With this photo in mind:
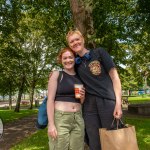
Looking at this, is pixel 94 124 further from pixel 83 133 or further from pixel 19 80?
pixel 19 80

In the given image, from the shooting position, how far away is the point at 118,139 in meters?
4.68

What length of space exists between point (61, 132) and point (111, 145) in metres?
0.68

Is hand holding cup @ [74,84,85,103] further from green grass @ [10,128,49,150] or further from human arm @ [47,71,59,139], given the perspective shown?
green grass @ [10,128,49,150]

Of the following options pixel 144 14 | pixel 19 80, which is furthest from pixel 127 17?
pixel 19 80

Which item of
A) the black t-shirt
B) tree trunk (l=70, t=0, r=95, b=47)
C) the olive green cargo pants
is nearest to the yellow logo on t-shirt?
the black t-shirt

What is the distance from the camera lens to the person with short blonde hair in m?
4.98

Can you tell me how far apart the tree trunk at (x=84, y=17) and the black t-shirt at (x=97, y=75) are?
11.5ft

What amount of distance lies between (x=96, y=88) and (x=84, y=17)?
12.9ft

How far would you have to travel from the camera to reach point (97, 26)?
22078 millimetres

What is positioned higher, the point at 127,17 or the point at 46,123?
the point at 127,17

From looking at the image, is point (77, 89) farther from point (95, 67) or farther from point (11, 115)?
point (11, 115)

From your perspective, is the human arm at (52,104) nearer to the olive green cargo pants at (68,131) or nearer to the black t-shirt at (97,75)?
the olive green cargo pants at (68,131)

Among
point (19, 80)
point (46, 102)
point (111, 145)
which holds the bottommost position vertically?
point (111, 145)

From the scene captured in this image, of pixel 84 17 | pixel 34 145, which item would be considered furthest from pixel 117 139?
pixel 34 145
